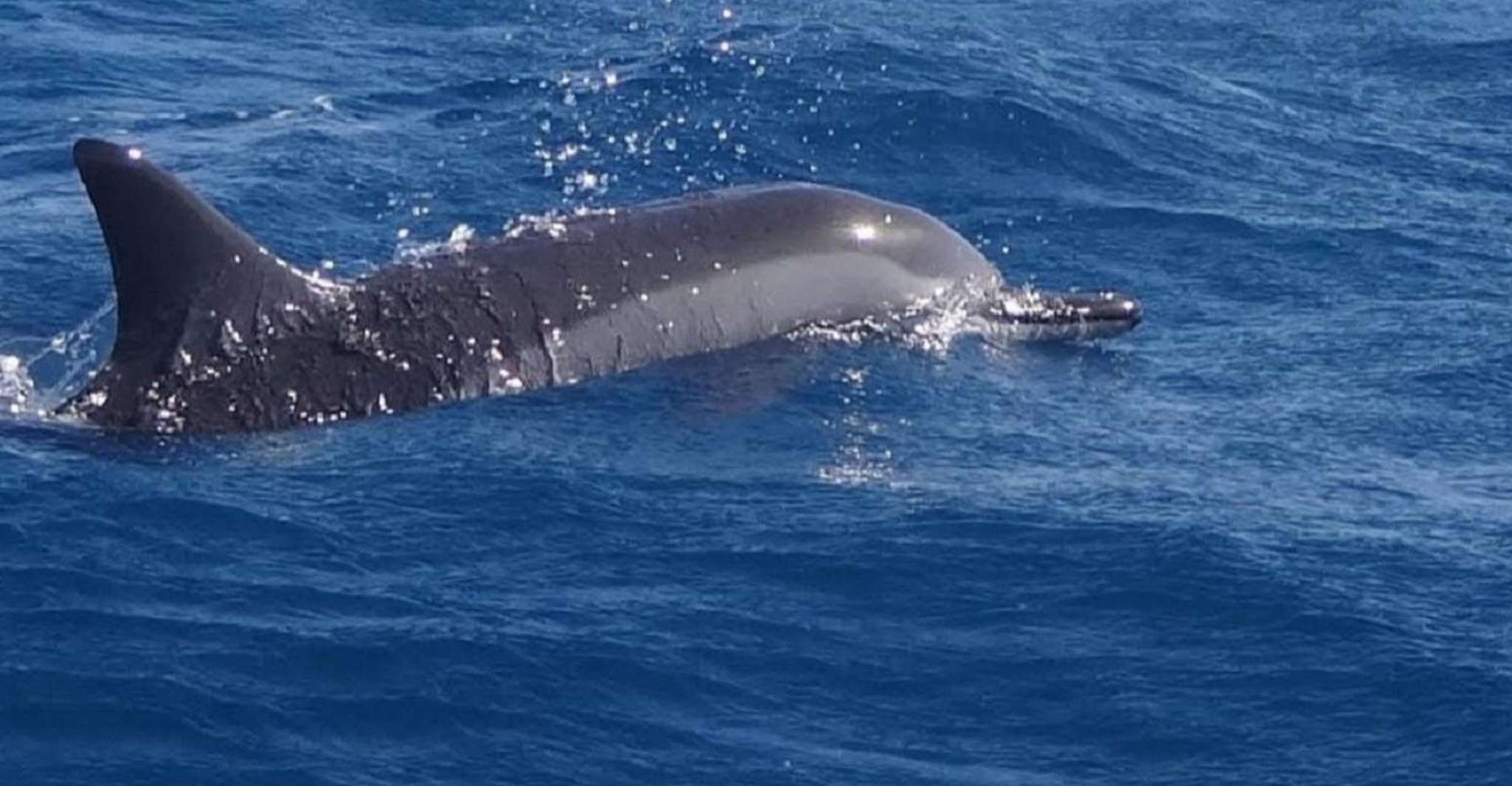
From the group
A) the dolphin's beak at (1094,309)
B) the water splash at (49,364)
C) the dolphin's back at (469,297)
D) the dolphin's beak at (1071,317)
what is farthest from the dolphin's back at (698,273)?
the water splash at (49,364)

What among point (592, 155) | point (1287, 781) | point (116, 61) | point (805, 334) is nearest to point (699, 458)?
point (805, 334)

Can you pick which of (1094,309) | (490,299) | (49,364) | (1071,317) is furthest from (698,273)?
(49,364)

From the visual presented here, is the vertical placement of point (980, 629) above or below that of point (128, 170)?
below

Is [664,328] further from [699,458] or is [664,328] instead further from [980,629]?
[980,629]

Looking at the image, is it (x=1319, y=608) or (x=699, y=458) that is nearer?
(x=1319, y=608)

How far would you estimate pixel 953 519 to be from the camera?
17.2m

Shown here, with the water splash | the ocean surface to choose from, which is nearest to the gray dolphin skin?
the ocean surface

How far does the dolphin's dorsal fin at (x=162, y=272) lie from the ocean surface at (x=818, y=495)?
569 mm

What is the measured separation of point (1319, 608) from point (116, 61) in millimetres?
17976

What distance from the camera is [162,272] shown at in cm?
1764

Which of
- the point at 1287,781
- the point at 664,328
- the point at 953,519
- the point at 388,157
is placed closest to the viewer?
the point at 1287,781

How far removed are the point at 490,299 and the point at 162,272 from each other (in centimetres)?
242

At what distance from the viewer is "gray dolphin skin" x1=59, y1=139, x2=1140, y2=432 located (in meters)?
17.6

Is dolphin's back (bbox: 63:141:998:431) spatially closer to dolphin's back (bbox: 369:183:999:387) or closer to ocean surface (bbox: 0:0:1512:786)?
dolphin's back (bbox: 369:183:999:387)
